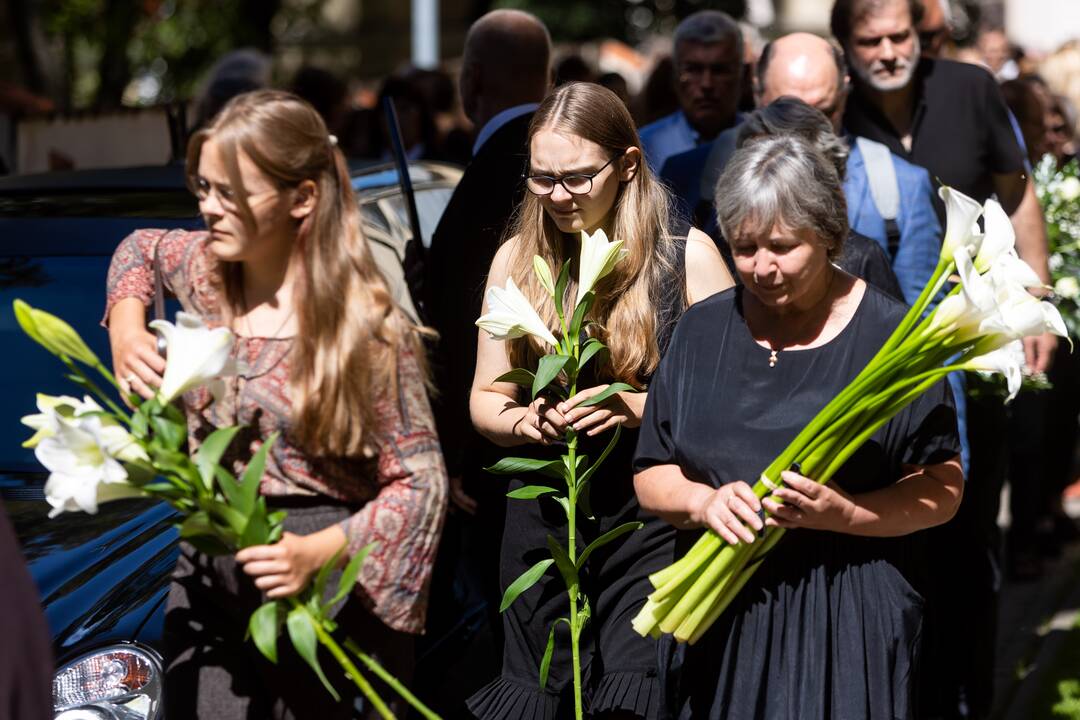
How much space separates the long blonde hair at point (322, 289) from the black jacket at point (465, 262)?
119 cm

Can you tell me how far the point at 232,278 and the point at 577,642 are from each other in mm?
1078

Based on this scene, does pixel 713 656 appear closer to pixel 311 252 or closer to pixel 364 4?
pixel 311 252

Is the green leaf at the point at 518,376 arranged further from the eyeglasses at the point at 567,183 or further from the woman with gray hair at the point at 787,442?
the eyeglasses at the point at 567,183

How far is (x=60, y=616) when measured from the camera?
10.5ft

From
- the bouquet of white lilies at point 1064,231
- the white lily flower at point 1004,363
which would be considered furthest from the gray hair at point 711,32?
the white lily flower at point 1004,363

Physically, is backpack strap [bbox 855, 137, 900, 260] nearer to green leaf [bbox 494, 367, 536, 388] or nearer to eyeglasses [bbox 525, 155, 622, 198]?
eyeglasses [bbox 525, 155, 622, 198]

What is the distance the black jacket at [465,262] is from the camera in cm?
422

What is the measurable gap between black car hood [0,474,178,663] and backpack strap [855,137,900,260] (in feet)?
7.14

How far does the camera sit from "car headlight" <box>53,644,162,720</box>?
3113mm

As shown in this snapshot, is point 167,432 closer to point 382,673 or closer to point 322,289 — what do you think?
point 322,289

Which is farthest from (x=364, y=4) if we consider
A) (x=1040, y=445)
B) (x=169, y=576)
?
(x=169, y=576)

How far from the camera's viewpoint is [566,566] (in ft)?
10.8

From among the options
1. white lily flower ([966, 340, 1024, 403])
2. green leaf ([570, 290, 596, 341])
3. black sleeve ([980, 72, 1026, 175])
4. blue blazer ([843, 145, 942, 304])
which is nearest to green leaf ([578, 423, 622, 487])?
green leaf ([570, 290, 596, 341])

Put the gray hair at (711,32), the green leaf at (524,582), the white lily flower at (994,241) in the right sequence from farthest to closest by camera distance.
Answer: the gray hair at (711,32), the green leaf at (524,582), the white lily flower at (994,241)
